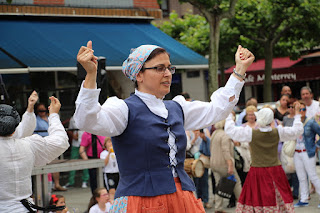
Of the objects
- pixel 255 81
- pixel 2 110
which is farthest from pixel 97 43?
pixel 255 81

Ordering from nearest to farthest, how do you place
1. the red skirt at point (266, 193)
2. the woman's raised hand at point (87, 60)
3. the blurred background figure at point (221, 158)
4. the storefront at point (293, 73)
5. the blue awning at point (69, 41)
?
the woman's raised hand at point (87, 60), the red skirt at point (266, 193), the blurred background figure at point (221, 158), the blue awning at point (69, 41), the storefront at point (293, 73)

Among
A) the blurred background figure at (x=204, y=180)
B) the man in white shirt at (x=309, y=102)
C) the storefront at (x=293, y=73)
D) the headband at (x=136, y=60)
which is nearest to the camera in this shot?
the headband at (x=136, y=60)

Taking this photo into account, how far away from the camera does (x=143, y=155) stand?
351cm

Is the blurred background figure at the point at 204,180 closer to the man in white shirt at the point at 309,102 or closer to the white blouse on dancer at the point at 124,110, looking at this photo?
the man in white shirt at the point at 309,102

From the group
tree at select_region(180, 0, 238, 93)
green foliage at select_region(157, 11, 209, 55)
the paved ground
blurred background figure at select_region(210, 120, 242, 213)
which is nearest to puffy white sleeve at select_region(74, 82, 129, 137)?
the paved ground

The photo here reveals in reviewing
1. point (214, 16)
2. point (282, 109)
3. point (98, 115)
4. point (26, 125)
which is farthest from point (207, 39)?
point (98, 115)

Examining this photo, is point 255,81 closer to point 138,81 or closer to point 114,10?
point 114,10

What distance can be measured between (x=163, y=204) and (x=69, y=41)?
11.3 metres

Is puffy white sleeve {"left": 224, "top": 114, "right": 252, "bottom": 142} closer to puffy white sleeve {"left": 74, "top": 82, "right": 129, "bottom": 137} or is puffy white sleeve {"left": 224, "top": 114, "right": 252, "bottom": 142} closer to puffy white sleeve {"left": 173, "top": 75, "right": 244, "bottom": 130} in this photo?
puffy white sleeve {"left": 173, "top": 75, "right": 244, "bottom": 130}

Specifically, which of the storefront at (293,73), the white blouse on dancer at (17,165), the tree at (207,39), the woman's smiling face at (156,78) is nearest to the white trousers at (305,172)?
the white blouse on dancer at (17,165)

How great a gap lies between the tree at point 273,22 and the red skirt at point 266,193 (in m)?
12.0

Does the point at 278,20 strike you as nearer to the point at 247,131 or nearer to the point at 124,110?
the point at 247,131

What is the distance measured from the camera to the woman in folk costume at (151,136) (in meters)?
3.51

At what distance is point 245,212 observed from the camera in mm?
8469
